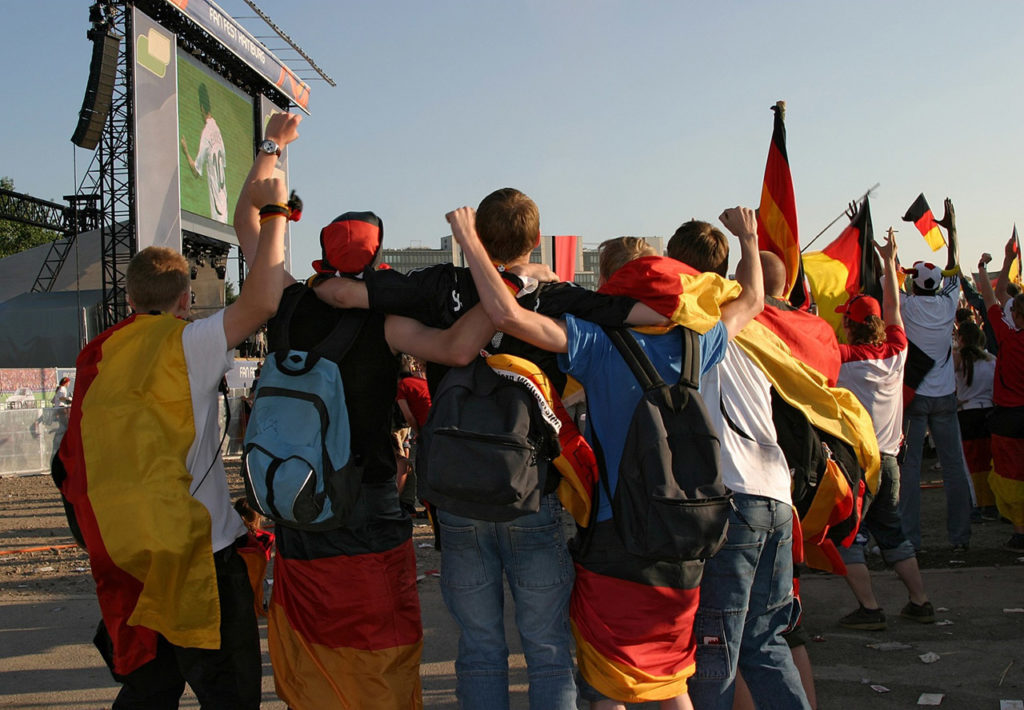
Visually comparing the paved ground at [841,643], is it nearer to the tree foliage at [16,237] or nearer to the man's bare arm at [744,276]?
the man's bare arm at [744,276]

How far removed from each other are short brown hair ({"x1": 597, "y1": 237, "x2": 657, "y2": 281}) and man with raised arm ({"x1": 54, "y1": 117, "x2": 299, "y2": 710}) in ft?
3.69

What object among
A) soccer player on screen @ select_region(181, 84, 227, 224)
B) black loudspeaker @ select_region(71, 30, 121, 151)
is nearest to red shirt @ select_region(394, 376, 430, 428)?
black loudspeaker @ select_region(71, 30, 121, 151)

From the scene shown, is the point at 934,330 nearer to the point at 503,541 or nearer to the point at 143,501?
the point at 503,541

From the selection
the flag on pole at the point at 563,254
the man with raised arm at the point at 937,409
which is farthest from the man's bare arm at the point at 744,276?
the flag on pole at the point at 563,254

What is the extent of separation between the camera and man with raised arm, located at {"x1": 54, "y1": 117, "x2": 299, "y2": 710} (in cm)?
271

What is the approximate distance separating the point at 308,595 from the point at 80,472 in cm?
86

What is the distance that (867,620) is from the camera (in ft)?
15.1

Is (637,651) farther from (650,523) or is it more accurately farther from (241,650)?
(241,650)

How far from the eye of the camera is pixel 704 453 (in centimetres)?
246

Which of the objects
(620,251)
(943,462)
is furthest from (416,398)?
(943,462)

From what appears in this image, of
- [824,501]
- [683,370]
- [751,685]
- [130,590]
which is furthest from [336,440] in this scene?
[824,501]

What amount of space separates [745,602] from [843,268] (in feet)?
14.1

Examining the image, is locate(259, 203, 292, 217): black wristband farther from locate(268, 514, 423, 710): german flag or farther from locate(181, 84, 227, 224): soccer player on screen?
locate(181, 84, 227, 224): soccer player on screen

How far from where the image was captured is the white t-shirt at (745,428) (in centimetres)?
276
